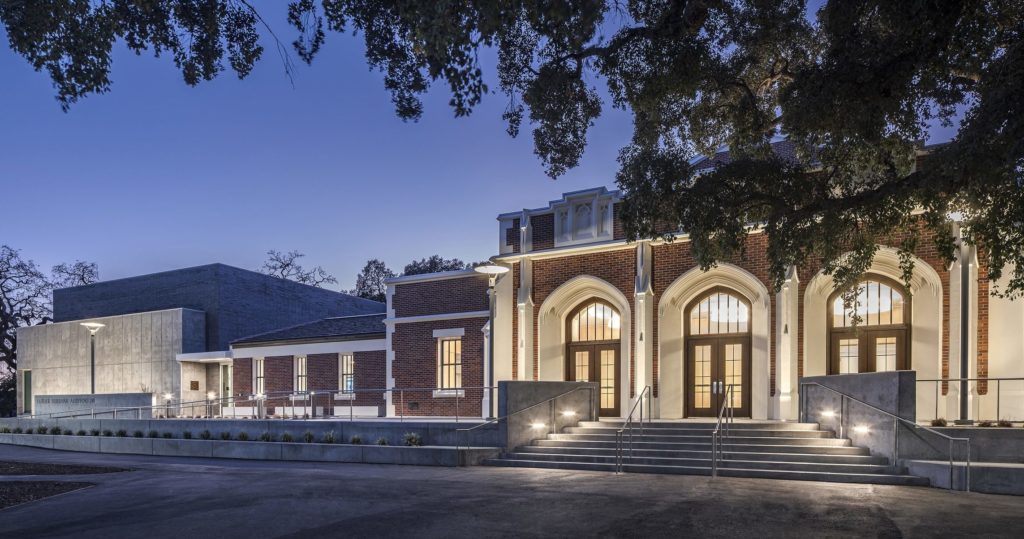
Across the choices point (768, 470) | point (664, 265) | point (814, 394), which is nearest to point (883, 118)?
point (768, 470)

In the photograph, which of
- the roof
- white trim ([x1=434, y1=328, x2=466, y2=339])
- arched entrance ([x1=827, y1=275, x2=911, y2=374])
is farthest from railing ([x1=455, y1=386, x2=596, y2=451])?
the roof

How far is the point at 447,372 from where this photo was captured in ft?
83.4

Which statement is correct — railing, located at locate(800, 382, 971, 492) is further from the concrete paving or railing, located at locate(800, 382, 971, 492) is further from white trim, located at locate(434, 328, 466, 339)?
white trim, located at locate(434, 328, 466, 339)

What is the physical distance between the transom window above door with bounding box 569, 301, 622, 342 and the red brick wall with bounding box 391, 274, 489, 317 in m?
2.99

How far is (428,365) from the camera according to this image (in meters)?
25.7

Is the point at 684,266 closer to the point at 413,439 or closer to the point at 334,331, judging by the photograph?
the point at 413,439

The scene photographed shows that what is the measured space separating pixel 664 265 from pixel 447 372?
813 centimetres

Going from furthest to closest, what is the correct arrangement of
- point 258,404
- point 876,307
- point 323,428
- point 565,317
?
point 258,404
point 565,317
point 323,428
point 876,307

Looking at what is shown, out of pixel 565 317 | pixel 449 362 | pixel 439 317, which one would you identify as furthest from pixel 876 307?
pixel 439 317

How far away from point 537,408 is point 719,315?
5657 millimetres

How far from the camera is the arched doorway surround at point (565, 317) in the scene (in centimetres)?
2178

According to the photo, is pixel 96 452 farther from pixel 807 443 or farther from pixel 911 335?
pixel 911 335

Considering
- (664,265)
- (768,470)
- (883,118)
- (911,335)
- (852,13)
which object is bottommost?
(768,470)

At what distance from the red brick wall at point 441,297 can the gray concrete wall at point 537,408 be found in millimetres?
5565
